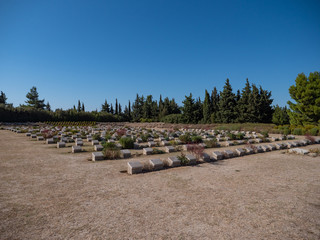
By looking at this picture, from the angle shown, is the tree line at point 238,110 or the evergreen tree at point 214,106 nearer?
the tree line at point 238,110

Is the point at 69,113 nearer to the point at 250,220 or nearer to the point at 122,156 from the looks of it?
the point at 122,156

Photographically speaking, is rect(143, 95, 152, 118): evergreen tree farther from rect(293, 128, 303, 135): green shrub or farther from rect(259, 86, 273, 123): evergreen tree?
rect(293, 128, 303, 135): green shrub

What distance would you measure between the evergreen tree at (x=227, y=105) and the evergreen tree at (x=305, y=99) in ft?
34.1

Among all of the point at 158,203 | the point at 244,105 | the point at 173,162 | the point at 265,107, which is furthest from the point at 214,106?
the point at 158,203

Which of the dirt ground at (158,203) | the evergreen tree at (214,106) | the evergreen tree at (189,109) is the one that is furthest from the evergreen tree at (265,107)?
the dirt ground at (158,203)

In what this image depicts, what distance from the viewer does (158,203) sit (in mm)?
3600

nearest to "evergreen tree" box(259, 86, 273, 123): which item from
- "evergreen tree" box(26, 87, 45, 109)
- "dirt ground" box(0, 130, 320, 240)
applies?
"dirt ground" box(0, 130, 320, 240)

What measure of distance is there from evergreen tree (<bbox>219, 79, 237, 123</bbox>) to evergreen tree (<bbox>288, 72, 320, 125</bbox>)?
34.1 feet

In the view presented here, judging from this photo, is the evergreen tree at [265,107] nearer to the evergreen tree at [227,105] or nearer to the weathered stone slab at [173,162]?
the evergreen tree at [227,105]

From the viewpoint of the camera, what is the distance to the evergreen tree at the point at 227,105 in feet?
108

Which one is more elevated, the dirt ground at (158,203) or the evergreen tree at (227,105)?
the evergreen tree at (227,105)

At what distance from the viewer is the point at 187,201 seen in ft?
12.2

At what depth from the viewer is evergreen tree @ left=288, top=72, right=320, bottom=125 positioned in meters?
20.7

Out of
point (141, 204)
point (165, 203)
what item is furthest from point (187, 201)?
point (141, 204)
